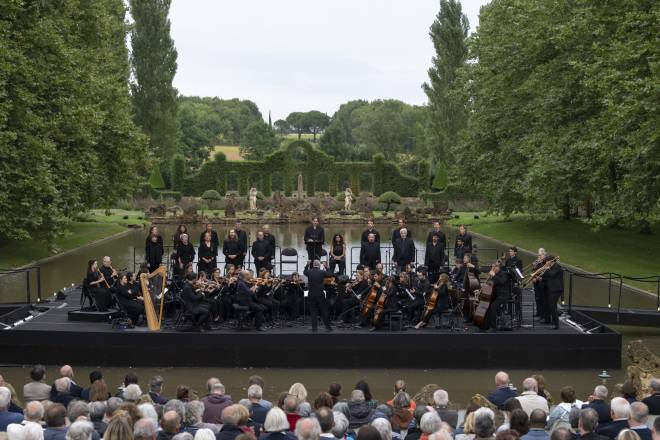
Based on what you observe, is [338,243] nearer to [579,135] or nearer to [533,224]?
[579,135]

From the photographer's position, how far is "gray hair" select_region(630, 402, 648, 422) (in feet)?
26.8

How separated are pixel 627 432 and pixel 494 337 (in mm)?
10027

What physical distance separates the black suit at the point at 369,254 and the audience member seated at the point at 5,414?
12.2m

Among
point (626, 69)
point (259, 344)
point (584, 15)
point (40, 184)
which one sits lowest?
point (259, 344)

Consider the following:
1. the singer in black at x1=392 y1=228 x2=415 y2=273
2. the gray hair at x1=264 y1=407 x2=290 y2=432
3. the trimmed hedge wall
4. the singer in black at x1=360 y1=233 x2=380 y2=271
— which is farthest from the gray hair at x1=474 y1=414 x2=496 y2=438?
the trimmed hedge wall

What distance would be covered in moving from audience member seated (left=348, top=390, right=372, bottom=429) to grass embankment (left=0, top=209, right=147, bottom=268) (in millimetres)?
22858

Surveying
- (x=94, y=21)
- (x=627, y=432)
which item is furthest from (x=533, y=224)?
(x=627, y=432)

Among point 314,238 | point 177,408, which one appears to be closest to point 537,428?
point 177,408

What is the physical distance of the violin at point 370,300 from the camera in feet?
57.7

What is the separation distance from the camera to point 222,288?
17703mm

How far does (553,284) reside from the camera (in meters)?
17.7

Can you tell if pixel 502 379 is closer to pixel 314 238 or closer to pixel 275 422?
pixel 275 422

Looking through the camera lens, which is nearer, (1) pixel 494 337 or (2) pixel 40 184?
(1) pixel 494 337

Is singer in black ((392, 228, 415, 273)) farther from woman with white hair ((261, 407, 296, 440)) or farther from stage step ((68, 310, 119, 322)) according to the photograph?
woman with white hair ((261, 407, 296, 440))
